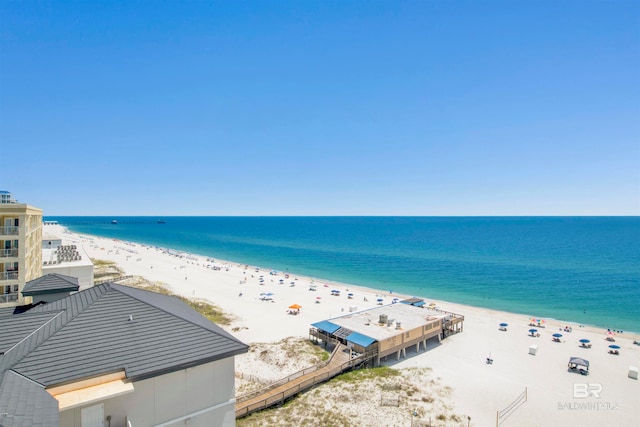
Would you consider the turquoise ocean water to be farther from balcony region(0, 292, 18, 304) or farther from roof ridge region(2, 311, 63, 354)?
roof ridge region(2, 311, 63, 354)

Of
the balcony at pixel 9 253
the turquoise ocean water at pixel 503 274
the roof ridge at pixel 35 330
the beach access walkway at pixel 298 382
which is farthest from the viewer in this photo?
the turquoise ocean water at pixel 503 274

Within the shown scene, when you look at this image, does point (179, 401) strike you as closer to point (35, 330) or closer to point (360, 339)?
point (35, 330)

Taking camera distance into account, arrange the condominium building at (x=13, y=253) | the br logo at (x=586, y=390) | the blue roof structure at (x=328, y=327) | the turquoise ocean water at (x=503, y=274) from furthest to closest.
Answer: the turquoise ocean water at (x=503, y=274) < the blue roof structure at (x=328, y=327) < the condominium building at (x=13, y=253) < the br logo at (x=586, y=390)

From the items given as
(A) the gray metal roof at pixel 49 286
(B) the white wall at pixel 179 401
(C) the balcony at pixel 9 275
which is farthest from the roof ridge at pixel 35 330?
(C) the balcony at pixel 9 275

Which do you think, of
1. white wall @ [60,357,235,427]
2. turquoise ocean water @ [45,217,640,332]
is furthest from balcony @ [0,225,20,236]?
turquoise ocean water @ [45,217,640,332]

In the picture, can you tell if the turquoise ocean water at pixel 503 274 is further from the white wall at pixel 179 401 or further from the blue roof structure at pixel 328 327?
the white wall at pixel 179 401

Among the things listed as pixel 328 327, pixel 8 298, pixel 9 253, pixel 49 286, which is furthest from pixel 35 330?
pixel 9 253
